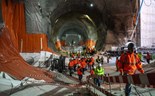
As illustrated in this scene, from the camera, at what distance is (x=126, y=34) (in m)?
24.7

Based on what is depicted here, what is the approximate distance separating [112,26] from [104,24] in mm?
1584

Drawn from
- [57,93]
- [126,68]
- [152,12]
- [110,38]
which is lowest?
[57,93]

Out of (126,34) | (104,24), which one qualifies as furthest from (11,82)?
(104,24)

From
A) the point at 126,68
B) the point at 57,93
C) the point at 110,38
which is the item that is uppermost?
the point at 110,38

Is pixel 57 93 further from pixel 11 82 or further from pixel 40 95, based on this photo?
pixel 11 82

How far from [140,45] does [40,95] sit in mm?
15853

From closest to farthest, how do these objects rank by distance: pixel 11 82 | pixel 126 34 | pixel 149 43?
pixel 11 82
pixel 149 43
pixel 126 34

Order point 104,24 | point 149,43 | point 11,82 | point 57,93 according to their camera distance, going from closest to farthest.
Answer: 1. point 57,93
2. point 11,82
3. point 149,43
4. point 104,24

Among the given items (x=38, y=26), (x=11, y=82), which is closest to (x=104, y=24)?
(x=38, y=26)

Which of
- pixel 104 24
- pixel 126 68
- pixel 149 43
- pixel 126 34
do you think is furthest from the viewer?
pixel 104 24

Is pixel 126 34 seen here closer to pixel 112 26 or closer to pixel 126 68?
pixel 112 26

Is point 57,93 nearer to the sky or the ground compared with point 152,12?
nearer to the ground

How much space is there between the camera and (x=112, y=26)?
2600 centimetres

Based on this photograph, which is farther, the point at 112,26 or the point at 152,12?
the point at 112,26
